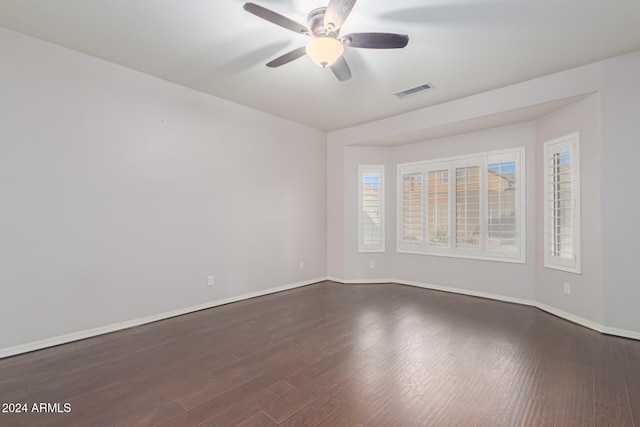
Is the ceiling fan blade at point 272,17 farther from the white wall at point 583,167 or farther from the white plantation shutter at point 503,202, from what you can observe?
the white plantation shutter at point 503,202

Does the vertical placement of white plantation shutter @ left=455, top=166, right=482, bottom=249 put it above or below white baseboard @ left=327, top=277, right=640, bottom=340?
above

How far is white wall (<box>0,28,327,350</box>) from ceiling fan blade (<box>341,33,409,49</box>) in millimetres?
2556

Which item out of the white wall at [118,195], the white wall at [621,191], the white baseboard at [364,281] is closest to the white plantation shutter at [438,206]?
the white baseboard at [364,281]

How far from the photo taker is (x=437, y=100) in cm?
419

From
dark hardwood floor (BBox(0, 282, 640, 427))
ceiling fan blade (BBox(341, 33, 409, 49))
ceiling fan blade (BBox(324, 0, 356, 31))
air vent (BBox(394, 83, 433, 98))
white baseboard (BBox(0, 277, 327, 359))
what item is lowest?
dark hardwood floor (BBox(0, 282, 640, 427))

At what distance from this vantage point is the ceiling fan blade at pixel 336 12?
1934 mm

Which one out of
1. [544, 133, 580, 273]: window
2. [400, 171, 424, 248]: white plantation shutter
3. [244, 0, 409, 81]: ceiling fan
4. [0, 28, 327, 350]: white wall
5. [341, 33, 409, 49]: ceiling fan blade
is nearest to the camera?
[244, 0, 409, 81]: ceiling fan

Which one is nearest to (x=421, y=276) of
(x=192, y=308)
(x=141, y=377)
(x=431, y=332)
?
(x=431, y=332)

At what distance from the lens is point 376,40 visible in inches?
88.8

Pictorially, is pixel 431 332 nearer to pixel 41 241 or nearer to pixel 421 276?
pixel 421 276

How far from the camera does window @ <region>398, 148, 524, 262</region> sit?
434cm

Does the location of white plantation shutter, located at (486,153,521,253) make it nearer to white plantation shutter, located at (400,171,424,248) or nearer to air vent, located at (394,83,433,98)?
white plantation shutter, located at (400,171,424,248)

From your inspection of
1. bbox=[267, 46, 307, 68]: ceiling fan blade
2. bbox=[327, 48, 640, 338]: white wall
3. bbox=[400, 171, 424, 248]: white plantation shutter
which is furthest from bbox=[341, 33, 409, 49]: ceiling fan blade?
bbox=[400, 171, 424, 248]: white plantation shutter

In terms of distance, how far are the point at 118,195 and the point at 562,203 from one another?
5.39 metres
